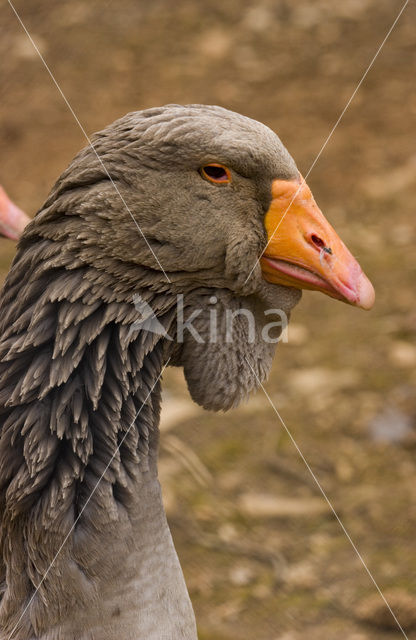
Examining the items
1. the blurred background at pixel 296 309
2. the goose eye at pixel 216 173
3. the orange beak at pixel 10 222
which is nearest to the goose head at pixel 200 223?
the goose eye at pixel 216 173

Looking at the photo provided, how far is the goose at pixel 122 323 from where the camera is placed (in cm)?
300

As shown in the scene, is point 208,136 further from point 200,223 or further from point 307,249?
point 307,249

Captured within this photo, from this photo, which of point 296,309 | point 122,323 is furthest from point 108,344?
point 296,309

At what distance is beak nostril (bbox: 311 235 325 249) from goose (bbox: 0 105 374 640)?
2 centimetres

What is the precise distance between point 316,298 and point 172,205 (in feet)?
16.2

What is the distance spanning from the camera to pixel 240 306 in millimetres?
3307

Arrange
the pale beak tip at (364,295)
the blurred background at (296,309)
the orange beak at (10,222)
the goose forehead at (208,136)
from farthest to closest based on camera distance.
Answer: the blurred background at (296,309)
the orange beak at (10,222)
the pale beak tip at (364,295)
the goose forehead at (208,136)

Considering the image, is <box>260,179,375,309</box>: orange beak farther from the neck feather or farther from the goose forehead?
the neck feather

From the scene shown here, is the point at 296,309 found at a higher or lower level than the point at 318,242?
Answer: lower

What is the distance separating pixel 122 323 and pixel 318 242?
75cm

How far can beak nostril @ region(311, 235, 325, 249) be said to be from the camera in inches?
126

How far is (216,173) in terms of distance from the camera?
309cm

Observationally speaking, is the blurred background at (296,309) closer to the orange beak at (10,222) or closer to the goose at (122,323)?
the orange beak at (10,222)

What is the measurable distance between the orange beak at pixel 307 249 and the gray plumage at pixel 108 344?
0.18 ft
